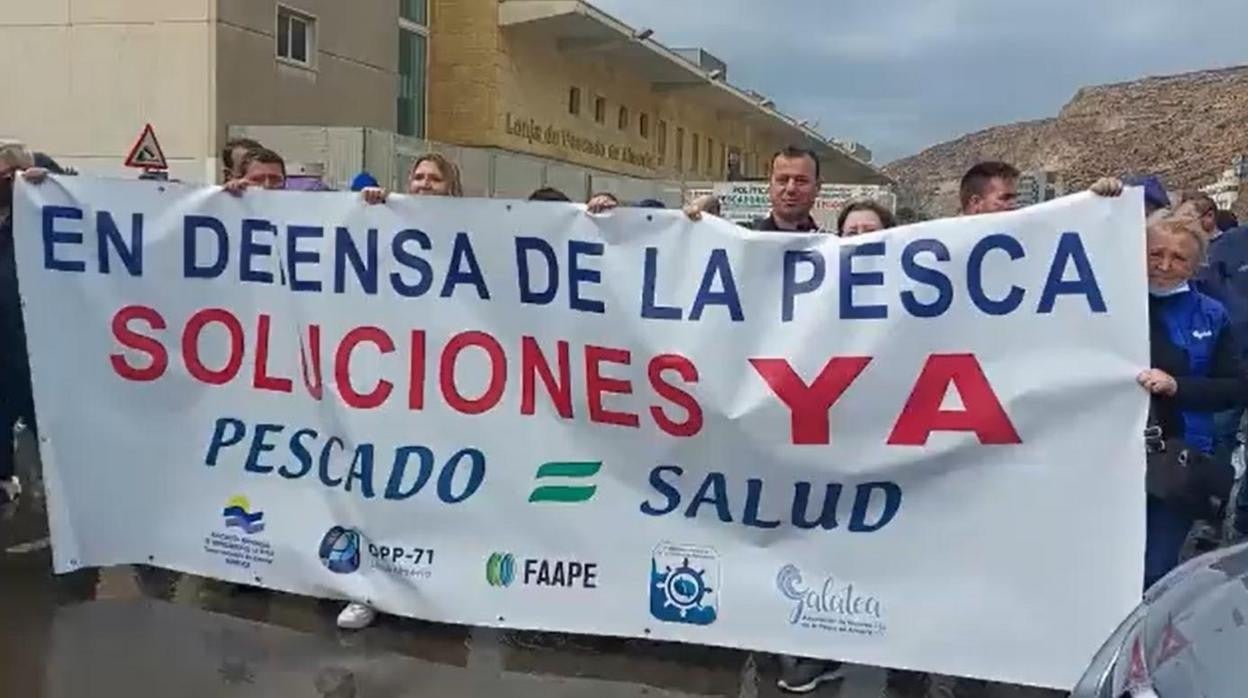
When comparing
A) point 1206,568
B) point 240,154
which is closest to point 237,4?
point 240,154

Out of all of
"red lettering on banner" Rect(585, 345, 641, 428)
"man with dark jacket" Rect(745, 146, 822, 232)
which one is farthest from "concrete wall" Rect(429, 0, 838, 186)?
"red lettering on banner" Rect(585, 345, 641, 428)

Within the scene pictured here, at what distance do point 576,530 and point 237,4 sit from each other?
21.2m

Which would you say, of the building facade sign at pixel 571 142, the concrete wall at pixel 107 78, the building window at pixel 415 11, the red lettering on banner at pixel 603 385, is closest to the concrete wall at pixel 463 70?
the building window at pixel 415 11

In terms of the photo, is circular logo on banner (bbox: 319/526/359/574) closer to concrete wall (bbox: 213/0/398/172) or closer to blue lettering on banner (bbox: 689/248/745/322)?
blue lettering on banner (bbox: 689/248/745/322)

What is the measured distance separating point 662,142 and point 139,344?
44.6m

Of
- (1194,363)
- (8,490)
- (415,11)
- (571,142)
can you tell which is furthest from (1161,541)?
(571,142)

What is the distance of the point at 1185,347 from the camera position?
4.34 m

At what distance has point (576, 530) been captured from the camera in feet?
15.8

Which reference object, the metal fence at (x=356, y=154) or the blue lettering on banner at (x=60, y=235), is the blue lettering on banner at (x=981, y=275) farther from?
the metal fence at (x=356, y=154)

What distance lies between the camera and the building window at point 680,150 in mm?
51531

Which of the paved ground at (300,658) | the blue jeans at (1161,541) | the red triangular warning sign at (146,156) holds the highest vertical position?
the red triangular warning sign at (146,156)

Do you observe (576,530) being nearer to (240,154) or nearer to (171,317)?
(171,317)

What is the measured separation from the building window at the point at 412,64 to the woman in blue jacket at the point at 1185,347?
93.9 feet

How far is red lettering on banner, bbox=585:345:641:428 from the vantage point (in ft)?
15.4
